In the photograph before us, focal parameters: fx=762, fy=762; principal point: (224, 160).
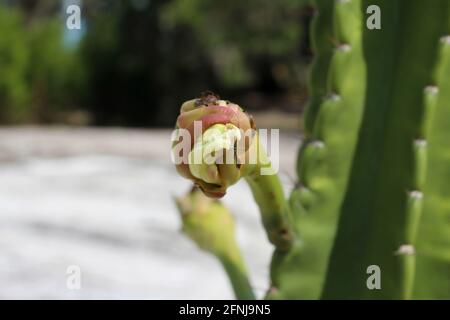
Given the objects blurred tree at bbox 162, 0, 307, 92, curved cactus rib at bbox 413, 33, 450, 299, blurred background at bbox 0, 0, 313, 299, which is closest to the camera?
curved cactus rib at bbox 413, 33, 450, 299

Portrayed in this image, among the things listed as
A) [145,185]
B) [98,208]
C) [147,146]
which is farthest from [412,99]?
[147,146]

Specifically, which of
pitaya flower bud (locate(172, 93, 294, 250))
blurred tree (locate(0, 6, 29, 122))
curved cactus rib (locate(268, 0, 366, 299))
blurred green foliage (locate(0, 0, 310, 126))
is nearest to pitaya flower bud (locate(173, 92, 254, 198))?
pitaya flower bud (locate(172, 93, 294, 250))

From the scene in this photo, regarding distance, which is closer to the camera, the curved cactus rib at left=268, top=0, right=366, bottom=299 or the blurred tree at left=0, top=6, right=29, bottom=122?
the curved cactus rib at left=268, top=0, right=366, bottom=299

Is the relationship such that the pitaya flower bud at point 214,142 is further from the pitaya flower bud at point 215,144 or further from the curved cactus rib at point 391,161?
the curved cactus rib at point 391,161

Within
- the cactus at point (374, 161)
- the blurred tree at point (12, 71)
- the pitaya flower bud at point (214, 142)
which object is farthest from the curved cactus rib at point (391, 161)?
the blurred tree at point (12, 71)

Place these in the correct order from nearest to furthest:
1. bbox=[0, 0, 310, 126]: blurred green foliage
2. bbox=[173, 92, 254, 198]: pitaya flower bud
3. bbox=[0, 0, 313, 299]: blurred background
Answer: bbox=[173, 92, 254, 198]: pitaya flower bud, bbox=[0, 0, 313, 299]: blurred background, bbox=[0, 0, 310, 126]: blurred green foliage

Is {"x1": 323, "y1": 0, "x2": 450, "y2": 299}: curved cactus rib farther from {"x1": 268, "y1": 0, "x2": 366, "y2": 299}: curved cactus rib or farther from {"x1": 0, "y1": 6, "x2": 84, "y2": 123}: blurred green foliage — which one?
{"x1": 0, "y1": 6, "x2": 84, "y2": 123}: blurred green foliage
